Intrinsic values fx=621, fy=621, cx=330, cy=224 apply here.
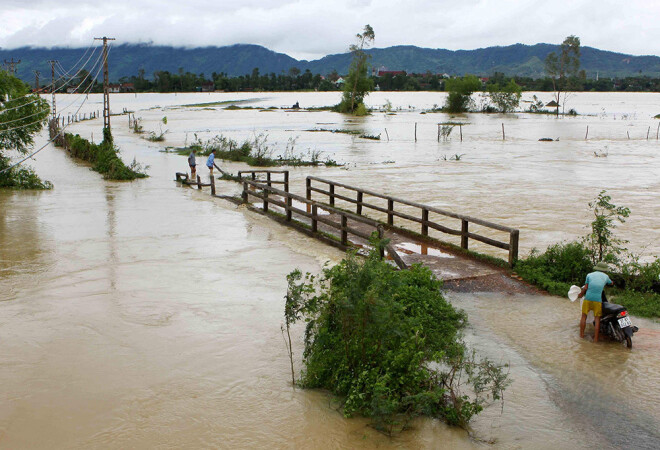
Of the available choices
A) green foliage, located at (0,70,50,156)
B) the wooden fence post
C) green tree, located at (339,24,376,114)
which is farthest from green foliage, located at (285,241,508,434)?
green tree, located at (339,24,376,114)

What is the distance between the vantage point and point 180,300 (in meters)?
11.7

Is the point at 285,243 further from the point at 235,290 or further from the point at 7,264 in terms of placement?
the point at 7,264

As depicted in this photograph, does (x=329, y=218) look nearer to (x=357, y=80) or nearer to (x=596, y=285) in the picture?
(x=596, y=285)

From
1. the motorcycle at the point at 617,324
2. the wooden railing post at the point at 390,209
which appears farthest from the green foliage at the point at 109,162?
→ the motorcycle at the point at 617,324

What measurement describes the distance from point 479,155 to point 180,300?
33711 millimetres

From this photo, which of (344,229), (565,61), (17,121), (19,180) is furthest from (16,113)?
(565,61)

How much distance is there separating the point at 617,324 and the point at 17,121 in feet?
83.4

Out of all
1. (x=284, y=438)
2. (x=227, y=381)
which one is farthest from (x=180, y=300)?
(x=284, y=438)

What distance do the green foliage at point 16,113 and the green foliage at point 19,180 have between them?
990mm

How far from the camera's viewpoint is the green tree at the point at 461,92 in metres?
96.8

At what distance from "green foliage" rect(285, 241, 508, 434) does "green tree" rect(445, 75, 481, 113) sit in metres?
93.2

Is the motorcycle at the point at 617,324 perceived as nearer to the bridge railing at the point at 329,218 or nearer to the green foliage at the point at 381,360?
the green foliage at the point at 381,360

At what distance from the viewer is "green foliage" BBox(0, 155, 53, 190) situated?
2648 centimetres

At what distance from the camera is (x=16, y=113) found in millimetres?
26609
